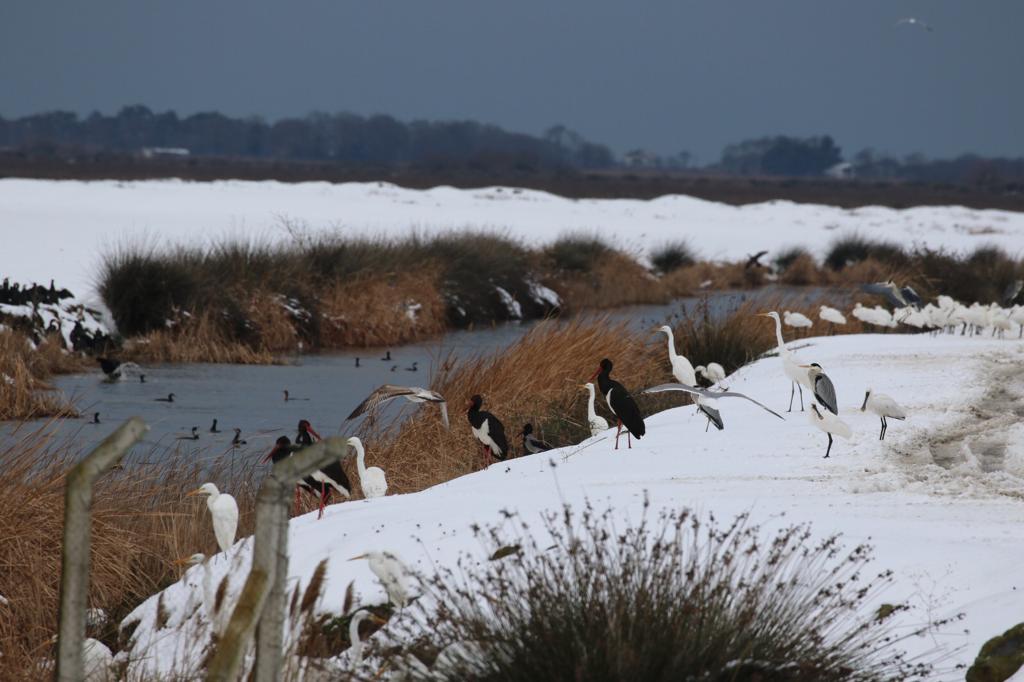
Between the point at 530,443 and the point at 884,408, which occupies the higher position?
the point at 884,408

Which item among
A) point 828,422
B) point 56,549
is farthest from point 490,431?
point 56,549

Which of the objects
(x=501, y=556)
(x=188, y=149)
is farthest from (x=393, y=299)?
(x=188, y=149)

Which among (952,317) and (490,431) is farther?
(952,317)

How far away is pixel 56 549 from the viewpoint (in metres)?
6.18

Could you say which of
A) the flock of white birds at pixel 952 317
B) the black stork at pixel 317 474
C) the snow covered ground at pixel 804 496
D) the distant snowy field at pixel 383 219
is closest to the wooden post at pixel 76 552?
the snow covered ground at pixel 804 496

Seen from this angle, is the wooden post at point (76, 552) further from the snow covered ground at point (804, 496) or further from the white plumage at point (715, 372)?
the white plumage at point (715, 372)

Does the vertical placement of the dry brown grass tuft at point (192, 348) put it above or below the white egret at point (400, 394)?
below

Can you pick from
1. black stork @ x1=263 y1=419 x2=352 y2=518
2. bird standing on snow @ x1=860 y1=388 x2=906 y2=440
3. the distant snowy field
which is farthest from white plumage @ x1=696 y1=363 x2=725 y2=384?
the distant snowy field

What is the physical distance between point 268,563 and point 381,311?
666 inches

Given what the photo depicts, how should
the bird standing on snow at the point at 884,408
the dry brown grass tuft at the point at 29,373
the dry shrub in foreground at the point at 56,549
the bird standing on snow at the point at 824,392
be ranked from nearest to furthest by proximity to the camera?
the dry shrub in foreground at the point at 56,549, the bird standing on snow at the point at 824,392, the bird standing on snow at the point at 884,408, the dry brown grass tuft at the point at 29,373

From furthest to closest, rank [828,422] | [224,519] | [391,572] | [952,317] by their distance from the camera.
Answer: [952,317]
[828,422]
[224,519]
[391,572]

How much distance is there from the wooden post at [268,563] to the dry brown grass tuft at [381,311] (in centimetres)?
1615

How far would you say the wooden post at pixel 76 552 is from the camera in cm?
260

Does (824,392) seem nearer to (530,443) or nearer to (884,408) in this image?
(884,408)
